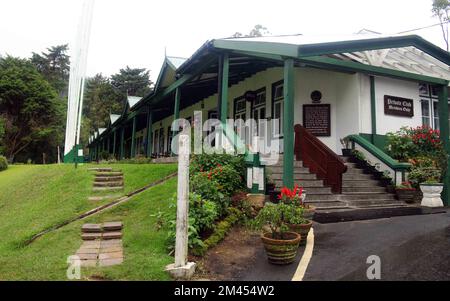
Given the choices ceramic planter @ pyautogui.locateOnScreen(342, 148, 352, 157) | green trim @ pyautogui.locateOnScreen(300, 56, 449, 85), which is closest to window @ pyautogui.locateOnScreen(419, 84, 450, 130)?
green trim @ pyautogui.locateOnScreen(300, 56, 449, 85)

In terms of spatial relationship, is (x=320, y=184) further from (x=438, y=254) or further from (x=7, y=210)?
(x=7, y=210)

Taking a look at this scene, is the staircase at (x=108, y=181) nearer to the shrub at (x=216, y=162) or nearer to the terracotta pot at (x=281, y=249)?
the shrub at (x=216, y=162)

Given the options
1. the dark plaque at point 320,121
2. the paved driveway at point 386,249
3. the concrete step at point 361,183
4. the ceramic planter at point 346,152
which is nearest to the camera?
the paved driveway at point 386,249

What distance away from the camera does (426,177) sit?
8500 millimetres

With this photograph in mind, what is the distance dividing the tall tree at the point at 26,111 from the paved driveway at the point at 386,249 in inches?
1349

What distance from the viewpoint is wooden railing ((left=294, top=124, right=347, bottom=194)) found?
24.8 ft

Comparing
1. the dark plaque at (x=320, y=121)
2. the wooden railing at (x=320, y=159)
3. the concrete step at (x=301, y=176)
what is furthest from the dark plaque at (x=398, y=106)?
the concrete step at (x=301, y=176)

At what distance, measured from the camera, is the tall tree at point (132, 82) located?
54.5 m

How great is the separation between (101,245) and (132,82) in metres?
53.2

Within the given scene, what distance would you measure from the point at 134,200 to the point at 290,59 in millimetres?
4780

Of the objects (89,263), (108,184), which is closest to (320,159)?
(89,263)

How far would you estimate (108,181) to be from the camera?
9.84 metres

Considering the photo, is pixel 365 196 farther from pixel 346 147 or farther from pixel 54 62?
pixel 54 62

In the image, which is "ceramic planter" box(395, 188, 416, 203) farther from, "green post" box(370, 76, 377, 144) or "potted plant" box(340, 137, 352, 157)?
"green post" box(370, 76, 377, 144)
